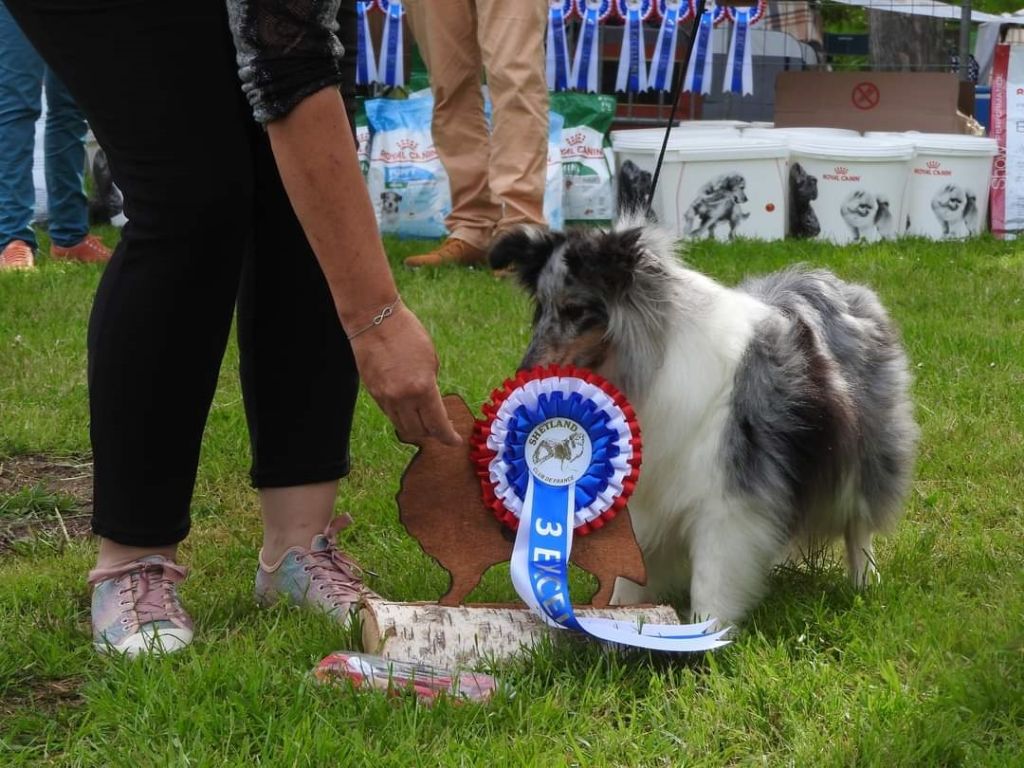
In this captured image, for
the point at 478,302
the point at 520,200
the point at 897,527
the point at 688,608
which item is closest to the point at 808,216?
the point at 520,200

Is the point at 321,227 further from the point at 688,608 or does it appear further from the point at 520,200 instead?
the point at 520,200

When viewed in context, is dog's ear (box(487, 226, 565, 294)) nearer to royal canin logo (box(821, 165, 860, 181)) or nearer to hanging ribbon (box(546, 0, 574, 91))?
royal canin logo (box(821, 165, 860, 181))

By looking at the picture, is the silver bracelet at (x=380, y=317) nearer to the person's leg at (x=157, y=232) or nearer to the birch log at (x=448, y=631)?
the person's leg at (x=157, y=232)

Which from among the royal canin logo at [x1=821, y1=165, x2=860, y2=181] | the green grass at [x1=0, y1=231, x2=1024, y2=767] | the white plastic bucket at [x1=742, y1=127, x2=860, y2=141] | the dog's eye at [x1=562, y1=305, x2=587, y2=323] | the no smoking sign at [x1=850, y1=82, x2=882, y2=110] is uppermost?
the no smoking sign at [x1=850, y1=82, x2=882, y2=110]

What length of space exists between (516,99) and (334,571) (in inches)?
155

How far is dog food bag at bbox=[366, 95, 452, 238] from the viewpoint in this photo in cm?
743

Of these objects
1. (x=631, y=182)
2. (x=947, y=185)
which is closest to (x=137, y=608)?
(x=631, y=182)

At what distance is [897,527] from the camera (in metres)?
3.15

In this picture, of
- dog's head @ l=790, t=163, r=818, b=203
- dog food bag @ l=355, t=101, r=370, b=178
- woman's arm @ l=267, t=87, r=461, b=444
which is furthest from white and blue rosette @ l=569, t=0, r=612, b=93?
woman's arm @ l=267, t=87, r=461, b=444

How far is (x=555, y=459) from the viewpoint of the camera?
8.18 ft

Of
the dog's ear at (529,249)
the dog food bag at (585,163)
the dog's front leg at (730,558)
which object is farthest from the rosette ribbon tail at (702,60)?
the dog's front leg at (730,558)

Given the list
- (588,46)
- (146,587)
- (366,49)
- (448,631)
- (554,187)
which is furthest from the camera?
(588,46)

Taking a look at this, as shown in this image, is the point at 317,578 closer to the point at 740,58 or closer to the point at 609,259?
the point at 609,259

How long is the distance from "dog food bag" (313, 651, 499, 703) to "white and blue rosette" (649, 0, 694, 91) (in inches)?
271
